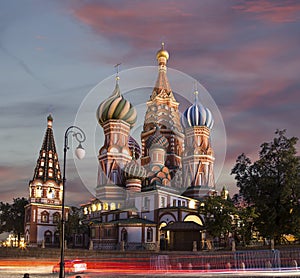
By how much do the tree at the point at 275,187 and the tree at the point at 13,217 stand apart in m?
47.4

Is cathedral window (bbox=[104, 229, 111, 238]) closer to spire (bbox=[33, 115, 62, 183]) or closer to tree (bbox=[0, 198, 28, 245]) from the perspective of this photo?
spire (bbox=[33, 115, 62, 183])

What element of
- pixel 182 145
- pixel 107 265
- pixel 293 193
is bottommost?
pixel 107 265

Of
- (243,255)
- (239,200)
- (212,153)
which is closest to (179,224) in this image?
(239,200)

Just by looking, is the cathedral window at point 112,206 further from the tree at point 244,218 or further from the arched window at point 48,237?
the tree at point 244,218

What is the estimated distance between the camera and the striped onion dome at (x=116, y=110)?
224 ft

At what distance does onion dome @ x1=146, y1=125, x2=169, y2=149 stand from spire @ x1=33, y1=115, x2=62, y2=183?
16045 mm

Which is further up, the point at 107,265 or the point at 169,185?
the point at 169,185

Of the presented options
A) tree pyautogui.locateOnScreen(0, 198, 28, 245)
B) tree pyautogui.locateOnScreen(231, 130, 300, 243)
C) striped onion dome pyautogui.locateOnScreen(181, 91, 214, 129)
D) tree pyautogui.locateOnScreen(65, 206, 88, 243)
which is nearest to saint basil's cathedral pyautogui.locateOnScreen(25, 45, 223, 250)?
striped onion dome pyautogui.locateOnScreen(181, 91, 214, 129)

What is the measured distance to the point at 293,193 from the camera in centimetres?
3503

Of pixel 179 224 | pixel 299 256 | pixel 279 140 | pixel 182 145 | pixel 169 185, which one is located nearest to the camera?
pixel 299 256

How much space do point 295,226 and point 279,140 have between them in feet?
24.2

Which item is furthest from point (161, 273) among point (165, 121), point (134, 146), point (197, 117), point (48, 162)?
point (134, 146)

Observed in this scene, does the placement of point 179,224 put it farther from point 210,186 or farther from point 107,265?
point 210,186

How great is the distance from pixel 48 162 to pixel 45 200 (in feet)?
21.4
